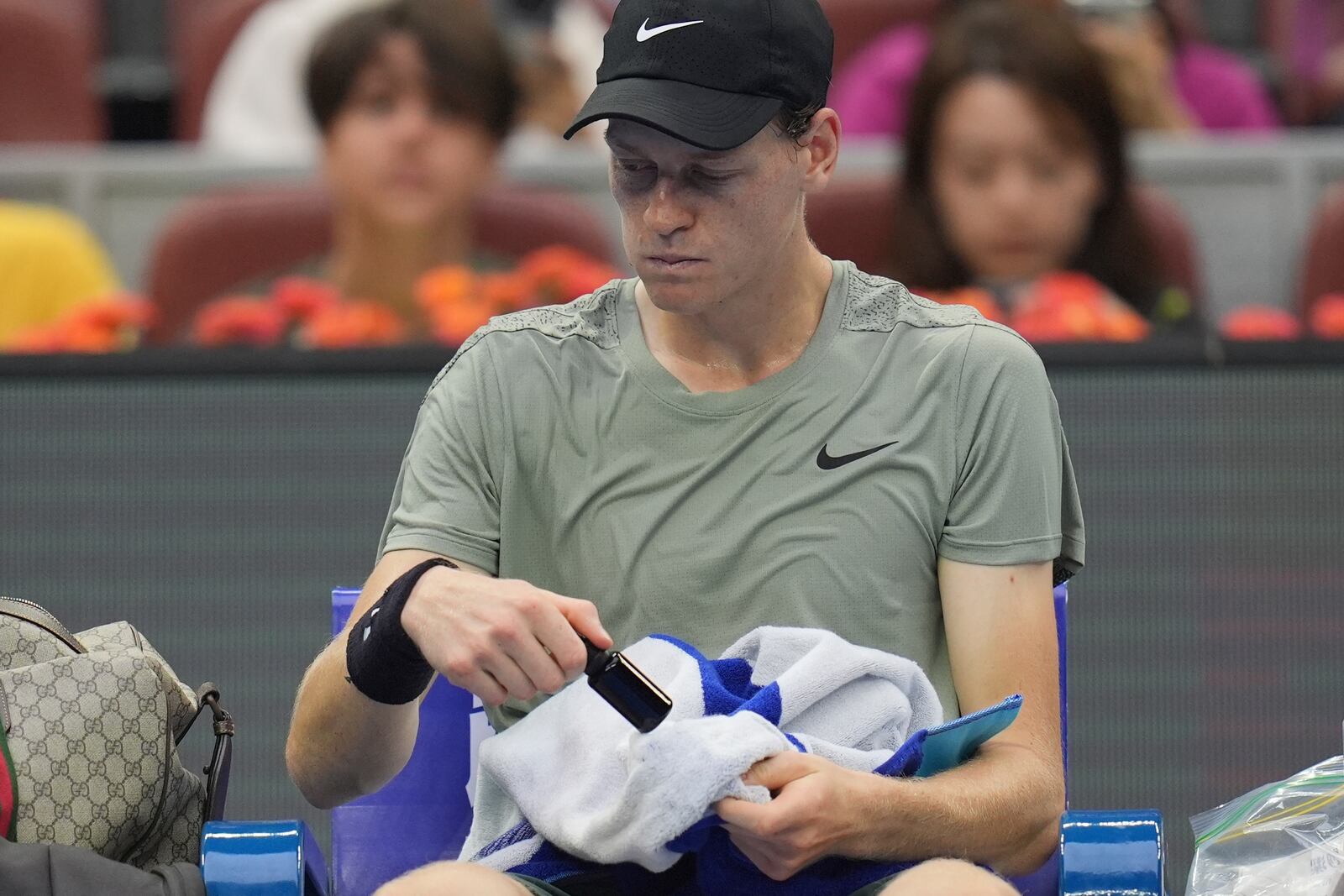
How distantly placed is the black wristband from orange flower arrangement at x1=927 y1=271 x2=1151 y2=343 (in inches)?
63.1

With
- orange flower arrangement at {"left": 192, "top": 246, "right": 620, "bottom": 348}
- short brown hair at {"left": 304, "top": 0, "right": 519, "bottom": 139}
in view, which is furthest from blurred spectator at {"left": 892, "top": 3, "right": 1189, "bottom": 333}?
short brown hair at {"left": 304, "top": 0, "right": 519, "bottom": 139}

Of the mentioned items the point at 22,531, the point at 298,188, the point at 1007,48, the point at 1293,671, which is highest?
the point at 1007,48

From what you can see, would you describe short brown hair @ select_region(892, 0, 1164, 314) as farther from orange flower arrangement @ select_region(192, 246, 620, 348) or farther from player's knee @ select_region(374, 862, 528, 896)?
player's knee @ select_region(374, 862, 528, 896)

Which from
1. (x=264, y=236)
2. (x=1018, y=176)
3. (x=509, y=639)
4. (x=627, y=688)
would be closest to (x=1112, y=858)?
(x=627, y=688)

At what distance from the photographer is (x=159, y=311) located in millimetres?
4445

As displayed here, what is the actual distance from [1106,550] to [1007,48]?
4.28 feet

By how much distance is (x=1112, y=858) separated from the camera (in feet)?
6.51

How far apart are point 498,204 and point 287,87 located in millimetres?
1006

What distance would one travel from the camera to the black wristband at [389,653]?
1984mm

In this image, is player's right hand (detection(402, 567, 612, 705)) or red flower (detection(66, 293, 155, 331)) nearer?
player's right hand (detection(402, 567, 612, 705))

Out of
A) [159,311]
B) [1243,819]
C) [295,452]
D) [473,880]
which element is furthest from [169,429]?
[1243,819]

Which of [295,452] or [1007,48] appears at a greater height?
[1007,48]

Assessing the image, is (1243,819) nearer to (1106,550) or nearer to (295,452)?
(1106,550)

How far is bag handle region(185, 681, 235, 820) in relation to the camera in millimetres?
2139
